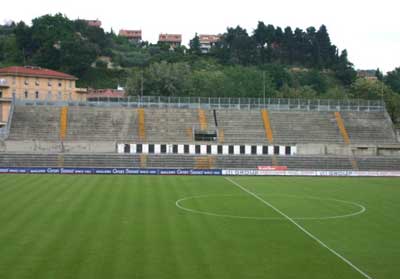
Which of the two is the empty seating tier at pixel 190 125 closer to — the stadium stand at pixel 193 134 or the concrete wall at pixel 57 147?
the stadium stand at pixel 193 134

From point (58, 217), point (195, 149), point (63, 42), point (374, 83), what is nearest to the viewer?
point (58, 217)

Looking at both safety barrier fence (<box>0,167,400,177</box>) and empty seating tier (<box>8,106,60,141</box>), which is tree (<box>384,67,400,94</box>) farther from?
empty seating tier (<box>8,106,60,141</box>)

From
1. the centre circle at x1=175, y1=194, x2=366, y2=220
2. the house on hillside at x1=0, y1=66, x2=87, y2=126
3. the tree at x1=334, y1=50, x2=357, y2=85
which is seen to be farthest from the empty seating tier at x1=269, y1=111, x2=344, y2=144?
the tree at x1=334, y1=50, x2=357, y2=85

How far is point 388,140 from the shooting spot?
62750 millimetres

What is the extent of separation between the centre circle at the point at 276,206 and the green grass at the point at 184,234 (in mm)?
66

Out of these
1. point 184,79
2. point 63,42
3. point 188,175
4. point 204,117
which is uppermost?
point 63,42

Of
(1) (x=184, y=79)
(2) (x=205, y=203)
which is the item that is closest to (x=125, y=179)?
(2) (x=205, y=203)

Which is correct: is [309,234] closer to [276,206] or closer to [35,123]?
[276,206]

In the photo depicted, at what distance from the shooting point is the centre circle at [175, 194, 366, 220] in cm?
2888

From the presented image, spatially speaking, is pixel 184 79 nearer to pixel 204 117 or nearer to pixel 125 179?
pixel 204 117

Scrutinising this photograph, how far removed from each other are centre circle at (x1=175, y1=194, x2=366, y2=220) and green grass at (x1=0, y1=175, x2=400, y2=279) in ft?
0.22

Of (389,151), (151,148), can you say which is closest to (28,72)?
(151,148)

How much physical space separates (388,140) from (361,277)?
47.9 m

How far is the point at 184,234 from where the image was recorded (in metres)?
23.5
